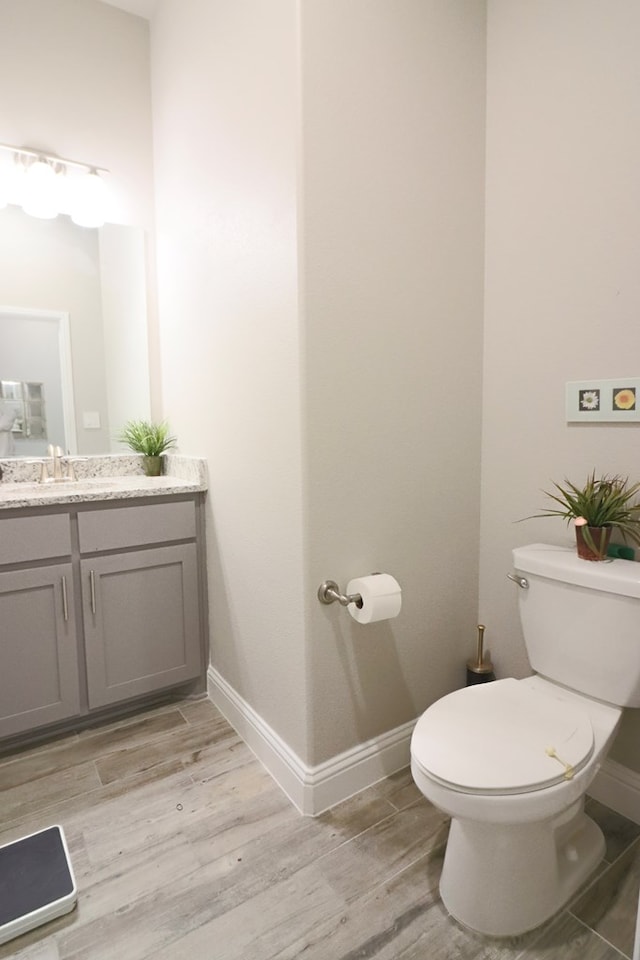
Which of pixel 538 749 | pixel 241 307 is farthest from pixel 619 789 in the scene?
pixel 241 307

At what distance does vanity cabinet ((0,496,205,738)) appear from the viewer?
169cm

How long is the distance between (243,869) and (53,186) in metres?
2.45

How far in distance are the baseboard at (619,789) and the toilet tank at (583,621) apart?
34 centimetres

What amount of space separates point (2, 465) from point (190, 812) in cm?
147

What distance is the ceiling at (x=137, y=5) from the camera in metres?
2.10

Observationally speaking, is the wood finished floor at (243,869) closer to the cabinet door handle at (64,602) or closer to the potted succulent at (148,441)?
the cabinet door handle at (64,602)

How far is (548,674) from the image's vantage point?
140cm

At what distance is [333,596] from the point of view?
55.5 inches

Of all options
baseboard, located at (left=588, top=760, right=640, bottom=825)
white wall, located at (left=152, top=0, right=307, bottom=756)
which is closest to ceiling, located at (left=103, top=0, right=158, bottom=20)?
white wall, located at (left=152, top=0, right=307, bottom=756)

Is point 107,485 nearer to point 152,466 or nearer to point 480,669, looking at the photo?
point 152,466

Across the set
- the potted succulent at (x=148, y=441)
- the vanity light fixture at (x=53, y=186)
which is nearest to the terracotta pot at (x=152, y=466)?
the potted succulent at (x=148, y=441)

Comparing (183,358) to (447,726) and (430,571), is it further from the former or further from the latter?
(447,726)

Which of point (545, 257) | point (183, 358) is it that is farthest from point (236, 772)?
point (545, 257)

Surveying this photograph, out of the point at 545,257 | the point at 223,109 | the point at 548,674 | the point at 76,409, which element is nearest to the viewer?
the point at 548,674
